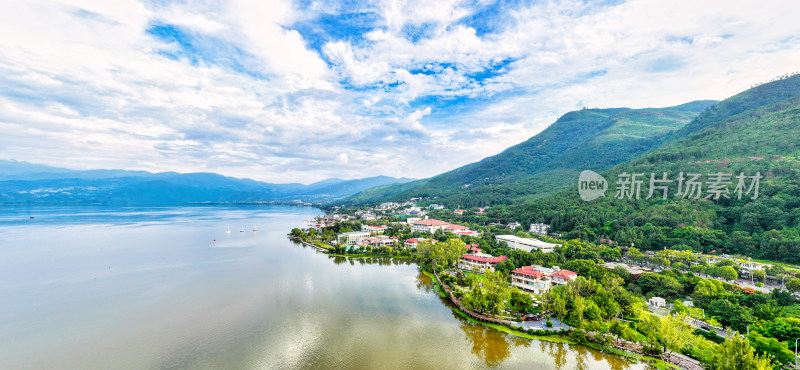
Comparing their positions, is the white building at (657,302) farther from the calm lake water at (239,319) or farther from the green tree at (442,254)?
the green tree at (442,254)

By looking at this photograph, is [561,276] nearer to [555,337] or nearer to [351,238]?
[555,337]

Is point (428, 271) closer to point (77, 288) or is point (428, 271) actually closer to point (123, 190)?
point (77, 288)

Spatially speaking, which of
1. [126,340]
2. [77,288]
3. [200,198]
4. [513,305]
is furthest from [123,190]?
[513,305]

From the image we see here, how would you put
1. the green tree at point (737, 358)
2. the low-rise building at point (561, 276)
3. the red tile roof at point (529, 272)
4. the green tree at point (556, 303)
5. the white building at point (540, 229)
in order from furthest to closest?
the white building at point (540, 229), the red tile roof at point (529, 272), the low-rise building at point (561, 276), the green tree at point (556, 303), the green tree at point (737, 358)

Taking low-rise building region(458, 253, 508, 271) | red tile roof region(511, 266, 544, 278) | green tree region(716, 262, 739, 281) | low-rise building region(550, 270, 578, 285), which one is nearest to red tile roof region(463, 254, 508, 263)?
low-rise building region(458, 253, 508, 271)

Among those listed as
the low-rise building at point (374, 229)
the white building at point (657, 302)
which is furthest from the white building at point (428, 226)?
the white building at point (657, 302)
